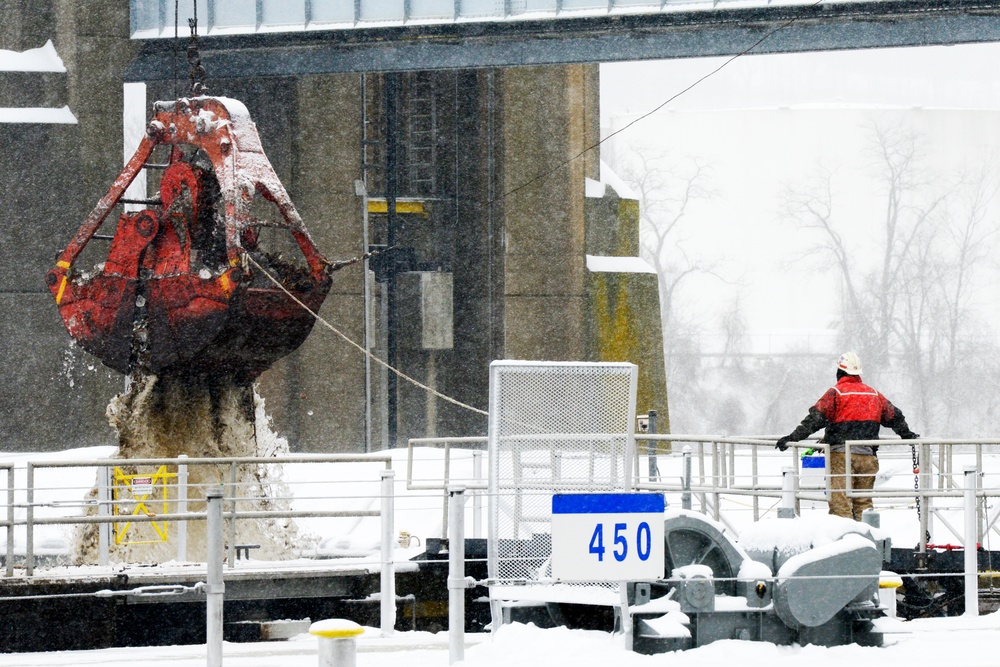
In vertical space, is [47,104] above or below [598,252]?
above

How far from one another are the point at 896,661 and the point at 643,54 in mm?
16834

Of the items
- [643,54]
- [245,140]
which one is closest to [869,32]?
[643,54]

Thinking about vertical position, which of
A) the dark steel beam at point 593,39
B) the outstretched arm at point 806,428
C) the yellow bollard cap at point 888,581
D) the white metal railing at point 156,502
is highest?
the dark steel beam at point 593,39

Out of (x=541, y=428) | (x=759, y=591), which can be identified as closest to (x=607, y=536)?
(x=541, y=428)

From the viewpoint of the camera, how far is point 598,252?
34781 mm

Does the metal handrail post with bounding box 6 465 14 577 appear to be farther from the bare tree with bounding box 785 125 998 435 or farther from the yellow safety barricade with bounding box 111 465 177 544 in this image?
the bare tree with bounding box 785 125 998 435

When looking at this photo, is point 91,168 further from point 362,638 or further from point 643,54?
point 362,638

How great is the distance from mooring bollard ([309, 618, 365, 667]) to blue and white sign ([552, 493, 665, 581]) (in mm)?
1136

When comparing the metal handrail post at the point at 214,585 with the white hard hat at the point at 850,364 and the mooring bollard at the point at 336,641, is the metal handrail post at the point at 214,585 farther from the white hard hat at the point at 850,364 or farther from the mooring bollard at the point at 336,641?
the white hard hat at the point at 850,364

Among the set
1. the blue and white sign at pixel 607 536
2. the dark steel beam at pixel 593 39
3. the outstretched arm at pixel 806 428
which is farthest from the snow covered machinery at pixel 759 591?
the dark steel beam at pixel 593 39

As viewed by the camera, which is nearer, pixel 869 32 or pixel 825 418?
pixel 825 418

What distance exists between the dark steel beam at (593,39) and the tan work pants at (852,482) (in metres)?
10.6

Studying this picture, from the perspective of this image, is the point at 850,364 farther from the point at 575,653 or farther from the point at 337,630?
the point at 337,630

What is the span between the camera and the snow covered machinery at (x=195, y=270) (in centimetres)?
1884
